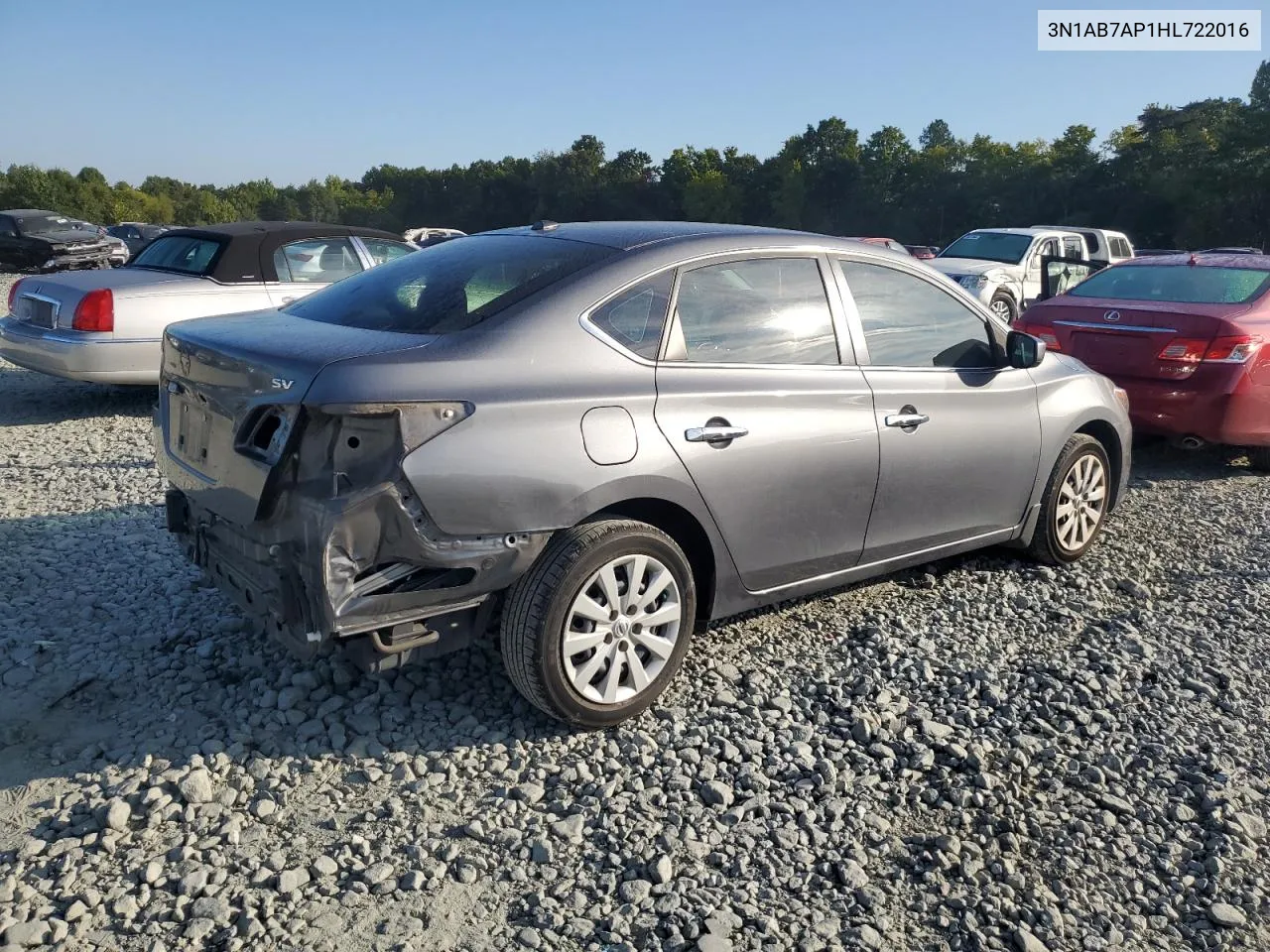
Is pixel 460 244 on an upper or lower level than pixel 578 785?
upper

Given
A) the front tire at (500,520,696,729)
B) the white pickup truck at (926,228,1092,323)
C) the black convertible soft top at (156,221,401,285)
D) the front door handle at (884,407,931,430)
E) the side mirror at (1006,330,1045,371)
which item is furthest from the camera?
the white pickup truck at (926,228,1092,323)

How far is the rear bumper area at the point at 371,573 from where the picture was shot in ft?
9.55

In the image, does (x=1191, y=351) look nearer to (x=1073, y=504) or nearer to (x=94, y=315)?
(x=1073, y=504)

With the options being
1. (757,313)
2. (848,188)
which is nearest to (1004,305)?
(757,313)

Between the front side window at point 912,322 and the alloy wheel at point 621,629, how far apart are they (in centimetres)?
145

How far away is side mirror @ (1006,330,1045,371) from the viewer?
186 inches

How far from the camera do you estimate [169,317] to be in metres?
7.80

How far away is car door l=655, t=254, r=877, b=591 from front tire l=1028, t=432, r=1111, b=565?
1477 mm

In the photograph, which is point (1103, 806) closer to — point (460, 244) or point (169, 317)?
point (460, 244)

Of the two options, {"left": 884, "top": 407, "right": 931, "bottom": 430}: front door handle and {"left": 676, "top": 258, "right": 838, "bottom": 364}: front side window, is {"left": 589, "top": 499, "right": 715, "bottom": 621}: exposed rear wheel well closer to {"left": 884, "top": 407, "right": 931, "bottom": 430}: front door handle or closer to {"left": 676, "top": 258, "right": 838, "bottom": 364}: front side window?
{"left": 676, "top": 258, "right": 838, "bottom": 364}: front side window

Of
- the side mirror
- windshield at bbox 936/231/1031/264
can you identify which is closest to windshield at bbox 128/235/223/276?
the side mirror

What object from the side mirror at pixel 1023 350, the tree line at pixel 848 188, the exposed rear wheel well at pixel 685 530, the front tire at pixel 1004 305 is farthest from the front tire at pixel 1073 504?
the tree line at pixel 848 188

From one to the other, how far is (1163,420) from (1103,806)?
4.61 metres

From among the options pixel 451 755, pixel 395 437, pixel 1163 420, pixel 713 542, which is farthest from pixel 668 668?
pixel 1163 420
